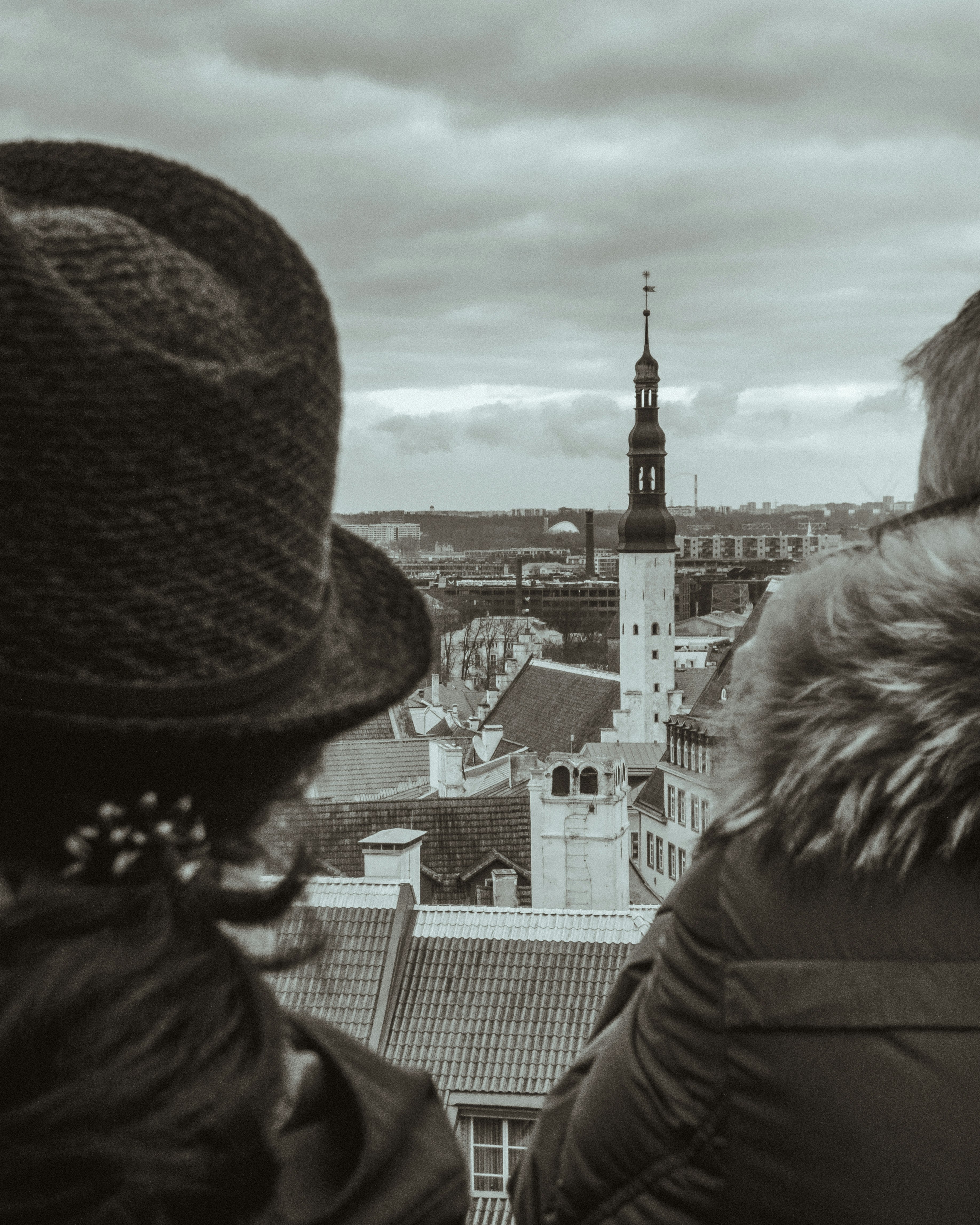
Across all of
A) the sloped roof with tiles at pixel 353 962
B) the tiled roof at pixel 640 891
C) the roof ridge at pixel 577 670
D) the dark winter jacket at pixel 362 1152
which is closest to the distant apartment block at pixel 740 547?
the roof ridge at pixel 577 670

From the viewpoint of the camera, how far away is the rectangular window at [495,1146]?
9461mm

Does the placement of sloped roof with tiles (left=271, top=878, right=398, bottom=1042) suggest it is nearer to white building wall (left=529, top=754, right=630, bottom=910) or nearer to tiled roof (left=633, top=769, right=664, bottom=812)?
white building wall (left=529, top=754, right=630, bottom=910)

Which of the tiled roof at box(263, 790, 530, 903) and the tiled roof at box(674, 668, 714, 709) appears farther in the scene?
the tiled roof at box(674, 668, 714, 709)

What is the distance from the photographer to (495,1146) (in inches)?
383

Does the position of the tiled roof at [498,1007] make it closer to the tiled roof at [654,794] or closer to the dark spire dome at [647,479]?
the tiled roof at [654,794]

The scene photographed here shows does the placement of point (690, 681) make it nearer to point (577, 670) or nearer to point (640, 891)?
point (577, 670)

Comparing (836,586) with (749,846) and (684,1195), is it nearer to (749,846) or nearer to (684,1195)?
(749,846)

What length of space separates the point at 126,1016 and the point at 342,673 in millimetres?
436

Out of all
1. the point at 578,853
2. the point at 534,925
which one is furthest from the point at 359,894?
the point at 578,853

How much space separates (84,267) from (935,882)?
1.19 metres

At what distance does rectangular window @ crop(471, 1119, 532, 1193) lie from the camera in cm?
946

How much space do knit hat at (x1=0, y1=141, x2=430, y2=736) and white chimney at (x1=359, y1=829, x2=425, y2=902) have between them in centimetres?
1277

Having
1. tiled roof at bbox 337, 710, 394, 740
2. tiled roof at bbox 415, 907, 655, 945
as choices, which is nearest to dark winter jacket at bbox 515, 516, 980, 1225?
tiled roof at bbox 415, 907, 655, 945

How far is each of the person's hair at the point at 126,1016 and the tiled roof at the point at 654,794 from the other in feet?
115
